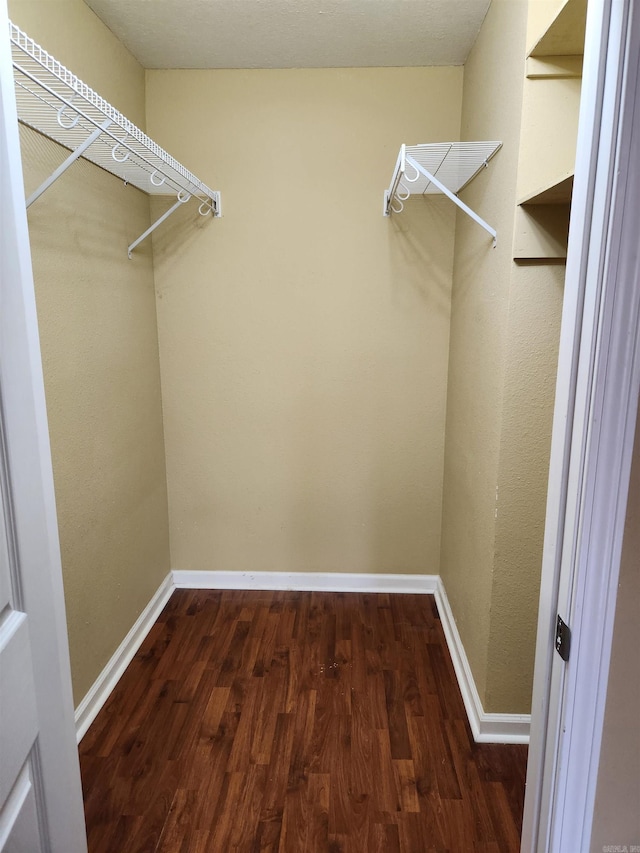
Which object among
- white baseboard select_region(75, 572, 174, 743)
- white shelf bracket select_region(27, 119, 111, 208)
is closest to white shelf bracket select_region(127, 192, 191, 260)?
white shelf bracket select_region(27, 119, 111, 208)

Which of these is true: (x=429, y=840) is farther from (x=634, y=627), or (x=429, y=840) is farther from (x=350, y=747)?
(x=634, y=627)

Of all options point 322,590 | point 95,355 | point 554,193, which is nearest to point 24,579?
point 95,355

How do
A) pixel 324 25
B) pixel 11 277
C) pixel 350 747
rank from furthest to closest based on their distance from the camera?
pixel 324 25
pixel 350 747
pixel 11 277

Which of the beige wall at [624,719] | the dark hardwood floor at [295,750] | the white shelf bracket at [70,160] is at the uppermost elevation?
the white shelf bracket at [70,160]

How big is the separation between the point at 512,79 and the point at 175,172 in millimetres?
1257

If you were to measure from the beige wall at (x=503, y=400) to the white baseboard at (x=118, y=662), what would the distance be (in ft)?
4.60

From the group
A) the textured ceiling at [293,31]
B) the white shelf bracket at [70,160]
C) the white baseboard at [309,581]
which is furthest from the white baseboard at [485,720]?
the textured ceiling at [293,31]

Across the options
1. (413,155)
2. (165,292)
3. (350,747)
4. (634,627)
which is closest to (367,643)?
(350,747)

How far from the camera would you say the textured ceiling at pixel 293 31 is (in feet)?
6.12

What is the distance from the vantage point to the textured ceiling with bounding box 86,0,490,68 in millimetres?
1866

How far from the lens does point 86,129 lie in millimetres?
1705

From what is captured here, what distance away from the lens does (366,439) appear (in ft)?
8.62

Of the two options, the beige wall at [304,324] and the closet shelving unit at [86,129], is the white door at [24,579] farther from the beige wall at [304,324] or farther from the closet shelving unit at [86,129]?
the beige wall at [304,324]

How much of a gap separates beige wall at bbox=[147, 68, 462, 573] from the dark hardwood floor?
51 cm
